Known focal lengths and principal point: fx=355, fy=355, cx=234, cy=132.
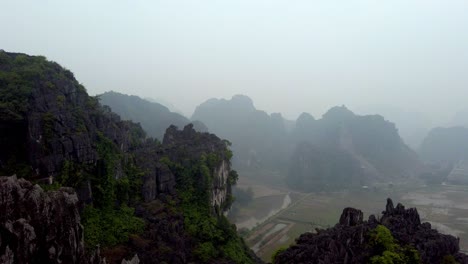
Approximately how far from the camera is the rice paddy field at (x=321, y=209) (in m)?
38.8

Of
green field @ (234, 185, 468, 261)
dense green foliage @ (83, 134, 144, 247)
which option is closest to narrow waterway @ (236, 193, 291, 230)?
green field @ (234, 185, 468, 261)

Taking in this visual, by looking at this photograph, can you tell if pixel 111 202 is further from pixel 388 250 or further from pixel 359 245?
pixel 388 250

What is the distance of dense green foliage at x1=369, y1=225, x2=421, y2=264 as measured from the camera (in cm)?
1488

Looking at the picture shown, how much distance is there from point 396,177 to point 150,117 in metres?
58.6

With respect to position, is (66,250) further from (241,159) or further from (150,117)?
(241,159)

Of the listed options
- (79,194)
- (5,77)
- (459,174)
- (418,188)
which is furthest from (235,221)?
(459,174)

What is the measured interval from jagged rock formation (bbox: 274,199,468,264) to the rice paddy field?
1573 centimetres

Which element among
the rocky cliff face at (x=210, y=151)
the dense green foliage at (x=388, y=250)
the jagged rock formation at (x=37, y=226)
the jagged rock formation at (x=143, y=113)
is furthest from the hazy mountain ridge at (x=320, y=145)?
the jagged rock formation at (x=37, y=226)

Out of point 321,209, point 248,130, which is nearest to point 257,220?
point 321,209

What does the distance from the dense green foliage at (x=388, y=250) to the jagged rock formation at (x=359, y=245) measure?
214mm

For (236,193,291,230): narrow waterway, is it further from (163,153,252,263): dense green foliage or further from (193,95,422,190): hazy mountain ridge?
(193,95,422,190): hazy mountain ridge

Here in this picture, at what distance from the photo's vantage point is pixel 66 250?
13539 millimetres

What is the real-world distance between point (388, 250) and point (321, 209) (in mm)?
37856

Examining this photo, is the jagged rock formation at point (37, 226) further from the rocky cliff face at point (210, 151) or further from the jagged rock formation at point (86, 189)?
the rocky cliff face at point (210, 151)
